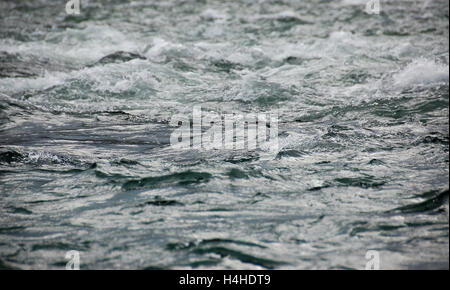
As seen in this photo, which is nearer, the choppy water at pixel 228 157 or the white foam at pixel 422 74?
the choppy water at pixel 228 157

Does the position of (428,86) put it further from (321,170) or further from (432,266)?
(432,266)

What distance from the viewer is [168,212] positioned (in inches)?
140

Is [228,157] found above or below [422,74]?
below

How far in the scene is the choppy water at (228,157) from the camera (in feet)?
10.3

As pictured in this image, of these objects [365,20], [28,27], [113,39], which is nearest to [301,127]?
[113,39]

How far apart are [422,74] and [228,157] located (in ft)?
12.3

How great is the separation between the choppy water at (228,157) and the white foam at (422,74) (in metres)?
0.04

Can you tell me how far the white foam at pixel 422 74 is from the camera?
22.6 feet

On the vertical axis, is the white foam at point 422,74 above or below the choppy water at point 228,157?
above

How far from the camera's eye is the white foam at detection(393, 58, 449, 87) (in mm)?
6875

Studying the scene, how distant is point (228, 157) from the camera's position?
462cm

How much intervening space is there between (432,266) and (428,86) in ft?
14.3

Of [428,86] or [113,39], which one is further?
[113,39]

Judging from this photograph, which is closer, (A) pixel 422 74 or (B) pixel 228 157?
(B) pixel 228 157
